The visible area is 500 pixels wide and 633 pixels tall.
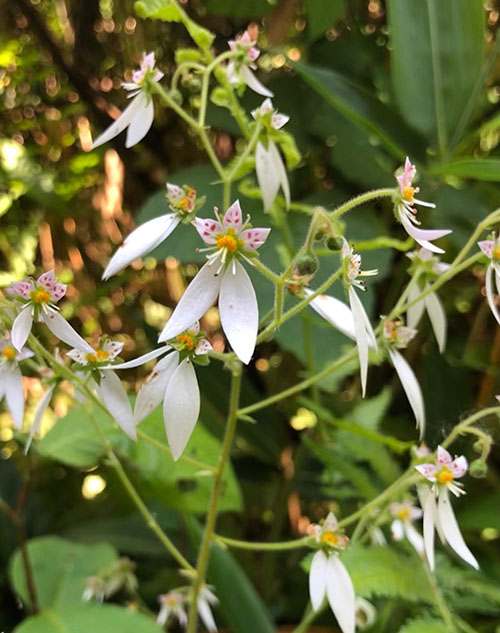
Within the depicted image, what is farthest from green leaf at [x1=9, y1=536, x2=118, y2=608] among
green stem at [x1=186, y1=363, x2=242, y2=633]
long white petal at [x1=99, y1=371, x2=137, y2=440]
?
long white petal at [x1=99, y1=371, x2=137, y2=440]

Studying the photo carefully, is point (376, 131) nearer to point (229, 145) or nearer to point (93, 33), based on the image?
point (229, 145)

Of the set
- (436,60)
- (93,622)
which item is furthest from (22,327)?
(436,60)

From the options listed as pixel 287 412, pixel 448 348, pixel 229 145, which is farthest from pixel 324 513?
pixel 229 145

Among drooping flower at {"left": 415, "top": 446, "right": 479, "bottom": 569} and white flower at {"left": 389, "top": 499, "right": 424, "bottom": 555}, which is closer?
drooping flower at {"left": 415, "top": 446, "right": 479, "bottom": 569}

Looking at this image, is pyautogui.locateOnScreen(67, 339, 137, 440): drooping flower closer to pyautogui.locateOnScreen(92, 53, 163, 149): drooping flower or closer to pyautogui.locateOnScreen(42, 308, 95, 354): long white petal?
pyautogui.locateOnScreen(42, 308, 95, 354): long white petal

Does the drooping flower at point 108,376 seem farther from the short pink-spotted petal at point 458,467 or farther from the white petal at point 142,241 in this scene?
the short pink-spotted petal at point 458,467

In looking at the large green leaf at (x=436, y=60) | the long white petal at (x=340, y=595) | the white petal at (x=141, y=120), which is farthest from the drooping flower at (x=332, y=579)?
the large green leaf at (x=436, y=60)
